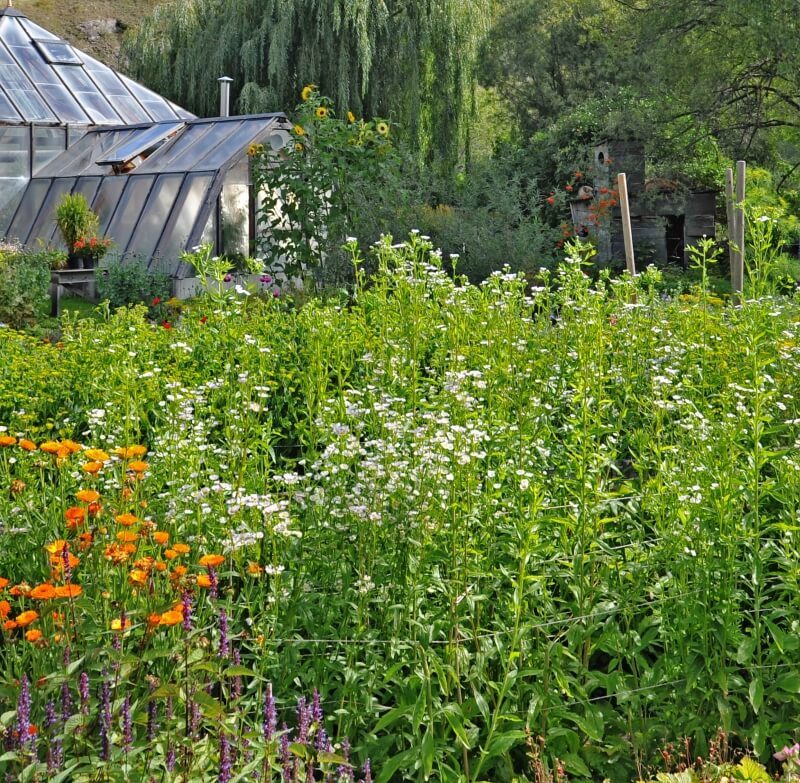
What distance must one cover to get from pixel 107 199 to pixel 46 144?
2.69m

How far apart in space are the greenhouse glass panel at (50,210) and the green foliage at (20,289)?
149 inches

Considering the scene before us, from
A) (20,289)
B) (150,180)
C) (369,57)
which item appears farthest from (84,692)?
(369,57)

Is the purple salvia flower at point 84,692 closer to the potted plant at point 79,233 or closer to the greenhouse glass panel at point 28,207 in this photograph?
the potted plant at point 79,233

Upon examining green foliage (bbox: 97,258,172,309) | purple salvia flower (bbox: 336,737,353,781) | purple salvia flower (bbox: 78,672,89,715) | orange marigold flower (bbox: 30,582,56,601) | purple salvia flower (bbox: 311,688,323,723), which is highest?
orange marigold flower (bbox: 30,582,56,601)

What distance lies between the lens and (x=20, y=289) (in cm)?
1173

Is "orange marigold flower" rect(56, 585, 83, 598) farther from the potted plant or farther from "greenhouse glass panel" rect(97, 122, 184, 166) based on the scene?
"greenhouse glass panel" rect(97, 122, 184, 166)

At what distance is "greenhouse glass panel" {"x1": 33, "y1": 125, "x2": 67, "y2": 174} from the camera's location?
58.0 feet

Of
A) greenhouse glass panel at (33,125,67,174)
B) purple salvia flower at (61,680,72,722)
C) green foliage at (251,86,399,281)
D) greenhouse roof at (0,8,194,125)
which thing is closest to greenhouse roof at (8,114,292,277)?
greenhouse glass panel at (33,125,67,174)

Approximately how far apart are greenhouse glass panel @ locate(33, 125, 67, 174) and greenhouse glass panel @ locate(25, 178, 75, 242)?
3.03 ft

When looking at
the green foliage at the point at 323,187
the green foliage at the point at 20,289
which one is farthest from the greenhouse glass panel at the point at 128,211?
the green foliage at the point at 323,187

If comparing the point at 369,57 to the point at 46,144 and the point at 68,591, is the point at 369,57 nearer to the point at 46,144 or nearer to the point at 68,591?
the point at 46,144

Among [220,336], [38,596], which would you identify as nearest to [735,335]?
[220,336]

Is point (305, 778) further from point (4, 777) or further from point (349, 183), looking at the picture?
point (349, 183)

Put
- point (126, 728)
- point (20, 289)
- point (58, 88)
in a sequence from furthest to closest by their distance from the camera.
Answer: point (58, 88), point (20, 289), point (126, 728)
